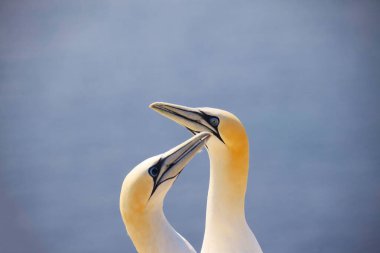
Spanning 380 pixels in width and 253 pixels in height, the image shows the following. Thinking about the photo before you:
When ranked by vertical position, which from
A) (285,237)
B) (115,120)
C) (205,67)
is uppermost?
(205,67)

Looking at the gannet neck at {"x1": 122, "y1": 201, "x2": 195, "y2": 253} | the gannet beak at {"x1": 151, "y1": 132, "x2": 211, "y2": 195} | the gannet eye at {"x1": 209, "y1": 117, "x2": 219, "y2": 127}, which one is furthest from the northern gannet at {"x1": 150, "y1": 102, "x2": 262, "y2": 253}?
the gannet neck at {"x1": 122, "y1": 201, "x2": 195, "y2": 253}

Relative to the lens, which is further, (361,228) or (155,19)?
(155,19)

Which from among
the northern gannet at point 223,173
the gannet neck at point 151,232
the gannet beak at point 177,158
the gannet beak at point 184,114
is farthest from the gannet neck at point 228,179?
the gannet neck at point 151,232

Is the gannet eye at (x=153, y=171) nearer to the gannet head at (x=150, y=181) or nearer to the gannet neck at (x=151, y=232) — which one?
the gannet head at (x=150, y=181)

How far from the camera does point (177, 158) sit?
3377 millimetres

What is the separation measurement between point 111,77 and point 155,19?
46cm

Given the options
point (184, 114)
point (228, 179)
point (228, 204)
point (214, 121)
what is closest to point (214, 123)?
point (214, 121)

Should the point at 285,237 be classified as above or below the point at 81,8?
below

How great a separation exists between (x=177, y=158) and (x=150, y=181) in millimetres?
156

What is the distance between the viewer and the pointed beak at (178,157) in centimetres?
333

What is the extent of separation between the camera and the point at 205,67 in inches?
226

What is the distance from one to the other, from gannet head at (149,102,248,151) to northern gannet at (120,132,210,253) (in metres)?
0.17

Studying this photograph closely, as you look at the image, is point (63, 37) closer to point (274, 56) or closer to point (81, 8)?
point (81, 8)

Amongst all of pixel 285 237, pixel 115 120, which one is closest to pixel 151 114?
pixel 115 120
